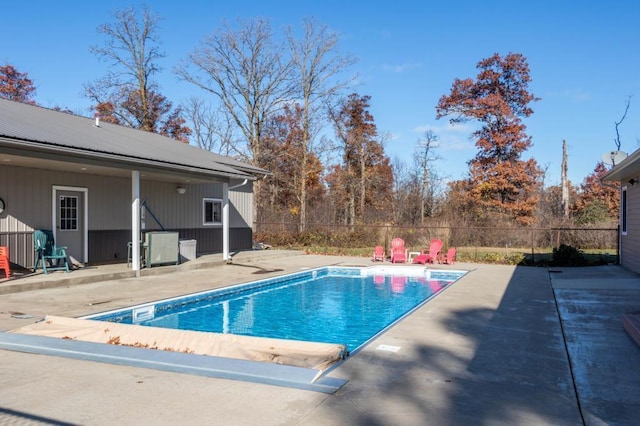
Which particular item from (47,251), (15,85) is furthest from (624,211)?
(15,85)

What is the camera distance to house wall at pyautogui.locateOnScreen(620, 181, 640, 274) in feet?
40.5

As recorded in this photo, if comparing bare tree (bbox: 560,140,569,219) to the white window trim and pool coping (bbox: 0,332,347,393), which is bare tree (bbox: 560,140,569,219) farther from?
pool coping (bbox: 0,332,347,393)

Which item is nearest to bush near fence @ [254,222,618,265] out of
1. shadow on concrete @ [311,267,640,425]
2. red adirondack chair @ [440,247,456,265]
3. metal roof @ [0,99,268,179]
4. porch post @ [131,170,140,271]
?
red adirondack chair @ [440,247,456,265]

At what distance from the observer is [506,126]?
86.1 feet

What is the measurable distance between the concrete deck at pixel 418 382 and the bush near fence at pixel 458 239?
35.3 ft

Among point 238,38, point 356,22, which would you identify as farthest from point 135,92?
point 356,22

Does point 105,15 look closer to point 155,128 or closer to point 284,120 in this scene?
point 155,128

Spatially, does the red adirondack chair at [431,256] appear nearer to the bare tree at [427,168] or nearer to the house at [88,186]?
the house at [88,186]

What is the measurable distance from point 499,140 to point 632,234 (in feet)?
45.2

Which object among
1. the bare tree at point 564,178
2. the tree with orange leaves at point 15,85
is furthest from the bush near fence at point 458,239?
the tree with orange leaves at point 15,85

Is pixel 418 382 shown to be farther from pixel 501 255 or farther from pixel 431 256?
pixel 501 255

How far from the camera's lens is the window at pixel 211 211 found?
57.0 feet

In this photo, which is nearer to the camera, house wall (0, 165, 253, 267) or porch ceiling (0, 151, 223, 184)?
porch ceiling (0, 151, 223, 184)

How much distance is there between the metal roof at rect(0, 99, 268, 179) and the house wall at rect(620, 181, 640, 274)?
11.0m
